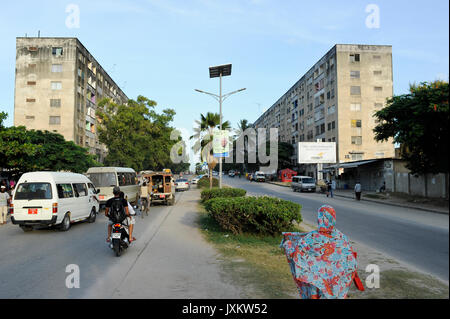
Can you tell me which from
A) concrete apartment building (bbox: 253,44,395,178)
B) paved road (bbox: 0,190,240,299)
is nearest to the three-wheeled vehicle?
paved road (bbox: 0,190,240,299)

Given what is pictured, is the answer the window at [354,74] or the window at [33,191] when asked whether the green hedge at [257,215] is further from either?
the window at [354,74]

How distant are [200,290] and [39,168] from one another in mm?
23247

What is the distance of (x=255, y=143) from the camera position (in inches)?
3167

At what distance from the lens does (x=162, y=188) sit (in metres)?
21.6

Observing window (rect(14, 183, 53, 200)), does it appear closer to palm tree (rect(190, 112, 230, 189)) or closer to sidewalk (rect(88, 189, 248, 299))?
sidewalk (rect(88, 189, 248, 299))

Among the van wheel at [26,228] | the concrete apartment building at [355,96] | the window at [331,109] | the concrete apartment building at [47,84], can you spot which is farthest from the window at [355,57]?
the van wheel at [26,228]

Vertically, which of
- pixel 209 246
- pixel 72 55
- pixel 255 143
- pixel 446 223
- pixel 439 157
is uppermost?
pixel 72 55

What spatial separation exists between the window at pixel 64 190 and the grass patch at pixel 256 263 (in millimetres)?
5302

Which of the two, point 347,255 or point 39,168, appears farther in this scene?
point 39,168

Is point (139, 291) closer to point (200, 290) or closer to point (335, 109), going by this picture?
point (200, 290)

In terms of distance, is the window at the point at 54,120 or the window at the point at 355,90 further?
the window at the point at 355,90

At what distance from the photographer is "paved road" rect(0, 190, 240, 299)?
199 inches

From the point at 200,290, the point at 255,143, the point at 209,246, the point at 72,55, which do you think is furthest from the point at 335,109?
the point at 200,290

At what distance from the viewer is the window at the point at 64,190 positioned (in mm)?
11528
